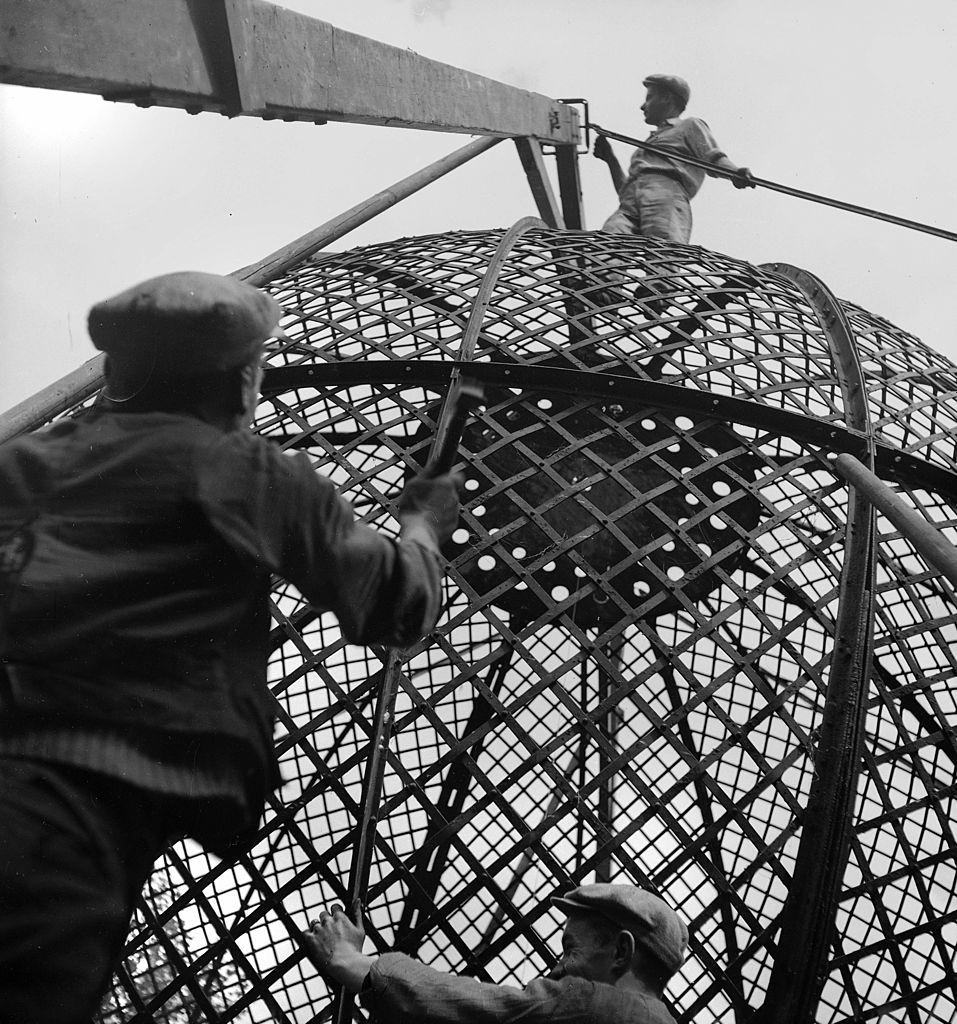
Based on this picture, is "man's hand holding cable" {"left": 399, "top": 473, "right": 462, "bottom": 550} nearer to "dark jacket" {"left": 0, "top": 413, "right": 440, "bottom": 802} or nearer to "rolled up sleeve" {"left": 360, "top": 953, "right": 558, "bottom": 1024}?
"dark jacket" {"left": 0, "top": 413, "right": 440, "bottom": 802}

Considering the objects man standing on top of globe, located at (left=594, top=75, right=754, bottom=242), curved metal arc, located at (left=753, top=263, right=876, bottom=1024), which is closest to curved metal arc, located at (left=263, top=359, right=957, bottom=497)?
curved metal arc, located at (left=753, top=263, right=876, bottom=1024)

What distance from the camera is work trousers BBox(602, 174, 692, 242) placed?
621 cm

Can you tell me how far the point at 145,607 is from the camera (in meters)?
1.59

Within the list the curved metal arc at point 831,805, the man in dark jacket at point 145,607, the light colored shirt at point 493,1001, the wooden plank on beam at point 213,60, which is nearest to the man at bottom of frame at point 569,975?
the light colored shirt at point 493,1001

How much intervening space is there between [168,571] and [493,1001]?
110cm

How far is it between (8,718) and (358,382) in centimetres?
213

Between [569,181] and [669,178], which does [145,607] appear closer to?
[669,178]

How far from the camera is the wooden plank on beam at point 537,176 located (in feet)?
21.3

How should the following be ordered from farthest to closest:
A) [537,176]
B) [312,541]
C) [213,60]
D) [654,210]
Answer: [537,176], [654,210], [213,60], [312,541]

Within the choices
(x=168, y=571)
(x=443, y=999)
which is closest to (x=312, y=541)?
(x=168, y=571)

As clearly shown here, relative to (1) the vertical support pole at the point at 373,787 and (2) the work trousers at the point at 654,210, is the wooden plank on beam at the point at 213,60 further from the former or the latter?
(2) the work trousers at the point at 654,210

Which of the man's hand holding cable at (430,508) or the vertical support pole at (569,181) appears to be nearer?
the man's hand holding cable at (430,508)

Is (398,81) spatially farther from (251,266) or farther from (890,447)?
(890,447)

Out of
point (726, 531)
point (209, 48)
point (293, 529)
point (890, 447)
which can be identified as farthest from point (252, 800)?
point (726, 531)
